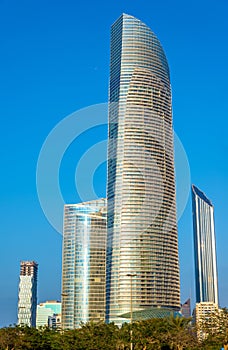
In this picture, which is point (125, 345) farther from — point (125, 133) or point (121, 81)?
point (121, 81)

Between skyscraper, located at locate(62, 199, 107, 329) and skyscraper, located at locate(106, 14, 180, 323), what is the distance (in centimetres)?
2573

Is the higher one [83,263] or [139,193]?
[139,193]

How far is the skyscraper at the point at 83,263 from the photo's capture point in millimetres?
162625

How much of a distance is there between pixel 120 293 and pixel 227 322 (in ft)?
237

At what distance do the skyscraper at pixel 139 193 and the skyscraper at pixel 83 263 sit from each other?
2573cm

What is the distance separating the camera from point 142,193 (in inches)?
5315

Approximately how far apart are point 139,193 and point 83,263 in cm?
4370

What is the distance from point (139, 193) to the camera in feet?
442

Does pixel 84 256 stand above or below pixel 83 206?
below

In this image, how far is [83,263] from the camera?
169m

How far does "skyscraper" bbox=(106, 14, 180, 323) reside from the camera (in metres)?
133

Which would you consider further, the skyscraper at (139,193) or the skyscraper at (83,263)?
the skyscraper at (83,263)

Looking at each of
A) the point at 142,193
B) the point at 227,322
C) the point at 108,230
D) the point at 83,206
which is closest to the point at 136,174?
the point at 142,193

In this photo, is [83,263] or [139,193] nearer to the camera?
[139,193]
